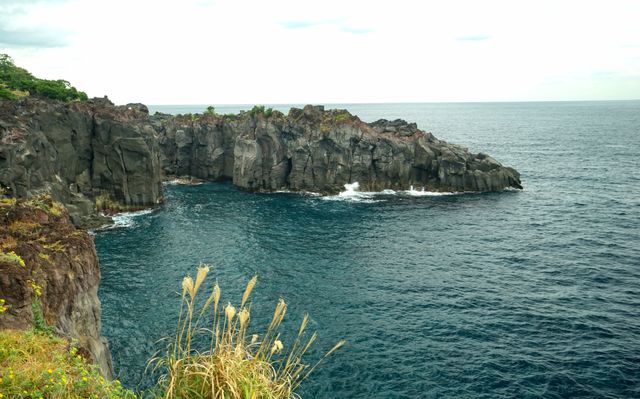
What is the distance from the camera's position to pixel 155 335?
4038 centimetres

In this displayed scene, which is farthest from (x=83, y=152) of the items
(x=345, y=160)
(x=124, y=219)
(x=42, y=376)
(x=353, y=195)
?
(x=42, y=376)

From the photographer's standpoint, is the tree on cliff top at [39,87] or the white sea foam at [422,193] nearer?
the tree on cliff top at [39,87]

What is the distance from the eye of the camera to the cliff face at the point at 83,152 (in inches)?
2680

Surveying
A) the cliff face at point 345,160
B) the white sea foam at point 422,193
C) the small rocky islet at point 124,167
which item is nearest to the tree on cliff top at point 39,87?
the small rocky islet at point 124,167

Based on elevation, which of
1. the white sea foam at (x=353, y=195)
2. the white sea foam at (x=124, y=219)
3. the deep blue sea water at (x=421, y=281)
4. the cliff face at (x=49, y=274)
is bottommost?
the deep blue sea water at (x=421, y=281)

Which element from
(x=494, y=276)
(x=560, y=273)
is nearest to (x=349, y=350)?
(x=494, y=276)

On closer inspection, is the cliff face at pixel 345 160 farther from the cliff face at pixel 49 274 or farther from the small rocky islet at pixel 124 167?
the cliff face at pixel 49 274

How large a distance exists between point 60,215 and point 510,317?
4068 centimetres

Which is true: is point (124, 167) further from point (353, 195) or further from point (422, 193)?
point (422, 193)

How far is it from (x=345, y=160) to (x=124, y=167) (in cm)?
4822

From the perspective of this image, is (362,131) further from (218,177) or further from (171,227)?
(171,227)

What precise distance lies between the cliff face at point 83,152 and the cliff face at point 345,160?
82.5 ft

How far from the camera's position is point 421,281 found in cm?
5375

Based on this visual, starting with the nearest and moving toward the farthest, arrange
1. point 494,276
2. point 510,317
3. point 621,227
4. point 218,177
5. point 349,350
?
point 349,350, point 510,317, point 494,276, point 621,227, point 218,177
